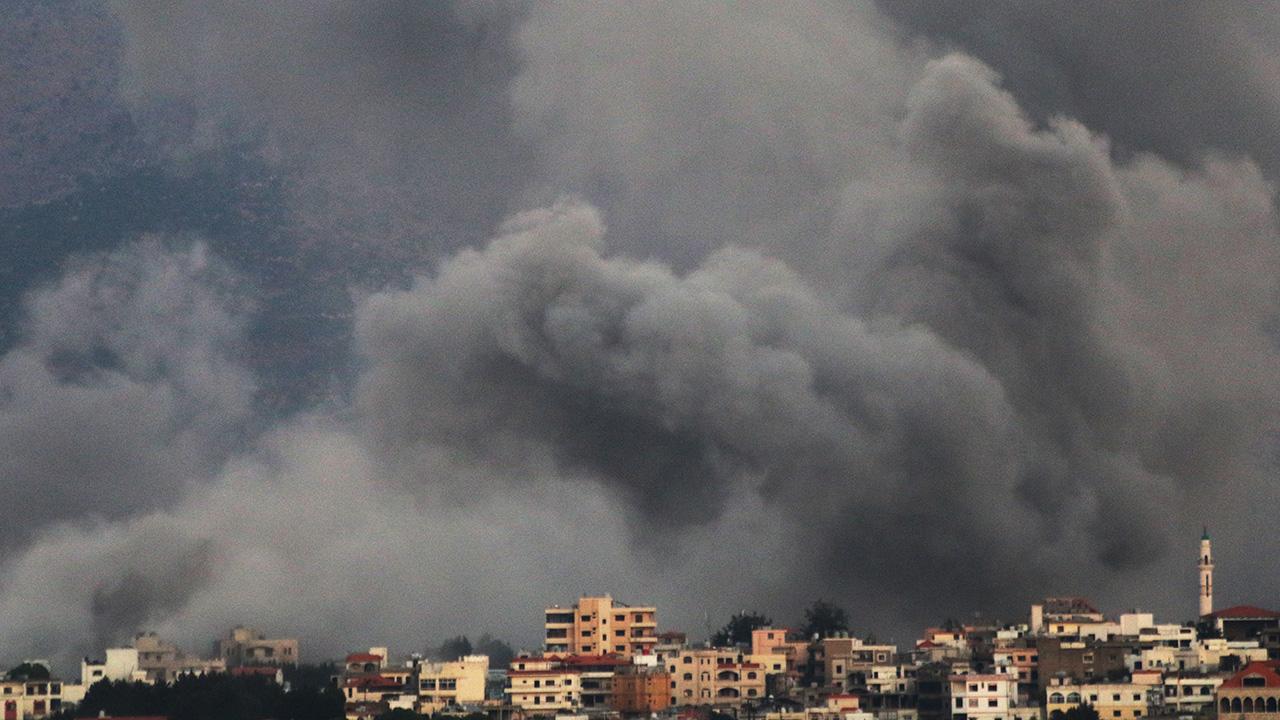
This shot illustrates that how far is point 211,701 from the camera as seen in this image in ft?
265

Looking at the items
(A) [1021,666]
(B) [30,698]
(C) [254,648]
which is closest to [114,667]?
(B) [30,698]

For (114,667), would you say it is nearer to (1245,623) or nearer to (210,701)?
(210,701)

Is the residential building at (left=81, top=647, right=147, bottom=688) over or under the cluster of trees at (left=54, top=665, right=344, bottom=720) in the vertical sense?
over

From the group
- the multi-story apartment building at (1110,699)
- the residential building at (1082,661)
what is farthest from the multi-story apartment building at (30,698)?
the multi-story apartment building at (1110,699)

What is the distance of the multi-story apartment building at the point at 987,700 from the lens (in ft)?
265

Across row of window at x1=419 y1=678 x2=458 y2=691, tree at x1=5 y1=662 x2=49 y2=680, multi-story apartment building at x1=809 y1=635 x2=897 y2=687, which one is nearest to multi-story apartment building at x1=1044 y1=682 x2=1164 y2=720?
multi-story apartment building at x1=809 y1=635 x2=897 y2=687

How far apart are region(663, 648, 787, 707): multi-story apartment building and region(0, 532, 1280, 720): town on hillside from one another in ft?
0.19

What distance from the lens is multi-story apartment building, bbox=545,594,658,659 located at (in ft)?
311

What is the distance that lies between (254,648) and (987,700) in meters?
23.5

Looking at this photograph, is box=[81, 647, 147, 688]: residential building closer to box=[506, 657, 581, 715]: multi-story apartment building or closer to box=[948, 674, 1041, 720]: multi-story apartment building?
box=[506, 657, 581, 715]: multi-story apartment building

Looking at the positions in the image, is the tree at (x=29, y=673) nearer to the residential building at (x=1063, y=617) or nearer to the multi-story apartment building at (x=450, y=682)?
the multi-story apartment building at (x=450, y=682)

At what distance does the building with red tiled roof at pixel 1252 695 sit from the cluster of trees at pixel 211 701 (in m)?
20.1

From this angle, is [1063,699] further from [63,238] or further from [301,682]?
[63,238]

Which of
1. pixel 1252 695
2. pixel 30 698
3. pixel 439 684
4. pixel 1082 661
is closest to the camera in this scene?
pixel 1252 695
